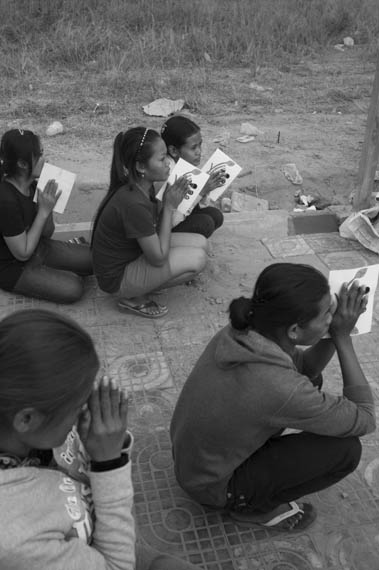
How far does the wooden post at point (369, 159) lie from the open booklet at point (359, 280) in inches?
95.2

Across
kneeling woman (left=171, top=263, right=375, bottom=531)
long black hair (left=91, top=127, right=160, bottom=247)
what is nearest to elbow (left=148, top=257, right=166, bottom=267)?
long black hair (left=91, top=127, right=160, bottom=247)

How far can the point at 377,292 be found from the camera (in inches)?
155

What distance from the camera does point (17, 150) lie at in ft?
11.1

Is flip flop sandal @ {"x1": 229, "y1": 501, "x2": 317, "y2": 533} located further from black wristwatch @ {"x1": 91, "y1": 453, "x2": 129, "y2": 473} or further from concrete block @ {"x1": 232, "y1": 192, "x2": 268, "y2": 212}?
concrete block @ {"x1": 232, "y1": 192, "x2": 268, "y2": 212}

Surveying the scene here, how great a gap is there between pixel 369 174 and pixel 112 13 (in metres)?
7.46

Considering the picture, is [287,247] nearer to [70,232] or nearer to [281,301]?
[70,232]

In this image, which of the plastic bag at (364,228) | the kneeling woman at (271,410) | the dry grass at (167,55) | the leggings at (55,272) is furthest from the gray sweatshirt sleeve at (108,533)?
the dry grass at (167,55)

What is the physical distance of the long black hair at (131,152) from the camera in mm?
3363

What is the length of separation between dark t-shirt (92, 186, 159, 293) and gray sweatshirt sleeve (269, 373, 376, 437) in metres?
1.63

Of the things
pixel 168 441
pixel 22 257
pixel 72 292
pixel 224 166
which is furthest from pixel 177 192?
pixel 168 441

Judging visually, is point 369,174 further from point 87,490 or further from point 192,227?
point 87,490

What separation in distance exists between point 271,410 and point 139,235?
1663mm

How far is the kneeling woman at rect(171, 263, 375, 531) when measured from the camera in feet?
6.49

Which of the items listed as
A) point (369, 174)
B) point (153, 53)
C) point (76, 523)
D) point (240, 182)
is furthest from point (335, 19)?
Answer: point (76, 523)
